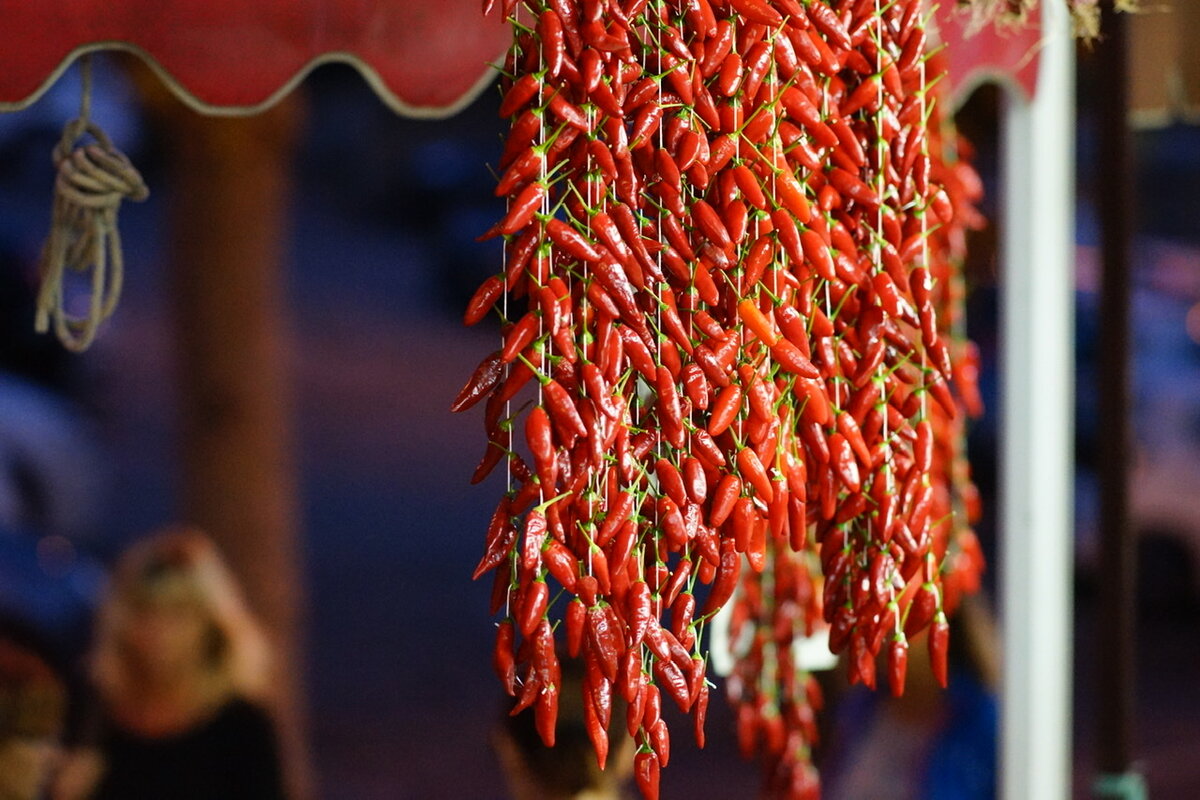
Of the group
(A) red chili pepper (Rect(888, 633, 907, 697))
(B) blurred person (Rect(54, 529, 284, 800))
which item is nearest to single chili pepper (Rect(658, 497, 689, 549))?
(A) red chili pepper (Rect(888, 633, 907, 697))

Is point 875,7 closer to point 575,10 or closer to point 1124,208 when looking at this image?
point 575,10

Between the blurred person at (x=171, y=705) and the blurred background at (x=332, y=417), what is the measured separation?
0.18m

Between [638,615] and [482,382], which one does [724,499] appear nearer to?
[638,615]

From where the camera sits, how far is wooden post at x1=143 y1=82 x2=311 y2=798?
357 cm

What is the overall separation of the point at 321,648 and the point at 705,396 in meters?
2.77

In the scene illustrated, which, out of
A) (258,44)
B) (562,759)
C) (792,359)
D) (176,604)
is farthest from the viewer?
(176,604)

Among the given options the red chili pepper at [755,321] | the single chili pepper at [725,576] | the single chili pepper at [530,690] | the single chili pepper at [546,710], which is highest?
the red chili pepper at [755,321]

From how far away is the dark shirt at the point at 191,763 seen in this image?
10.0 ft

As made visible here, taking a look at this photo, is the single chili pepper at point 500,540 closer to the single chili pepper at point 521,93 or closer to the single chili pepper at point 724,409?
the single chili pepper at point 724,409

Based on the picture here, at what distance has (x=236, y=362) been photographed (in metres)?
3.61

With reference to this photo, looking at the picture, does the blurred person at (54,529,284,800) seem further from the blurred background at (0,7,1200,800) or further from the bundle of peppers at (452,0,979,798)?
the bundle of peppers at (452,0,979,798)

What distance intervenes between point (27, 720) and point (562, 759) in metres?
1.71

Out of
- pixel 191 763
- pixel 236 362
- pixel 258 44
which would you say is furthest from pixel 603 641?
pixel 236 362

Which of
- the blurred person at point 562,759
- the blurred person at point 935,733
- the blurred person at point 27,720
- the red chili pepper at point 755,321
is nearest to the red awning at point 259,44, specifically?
the red chili pepper at point 755,321
